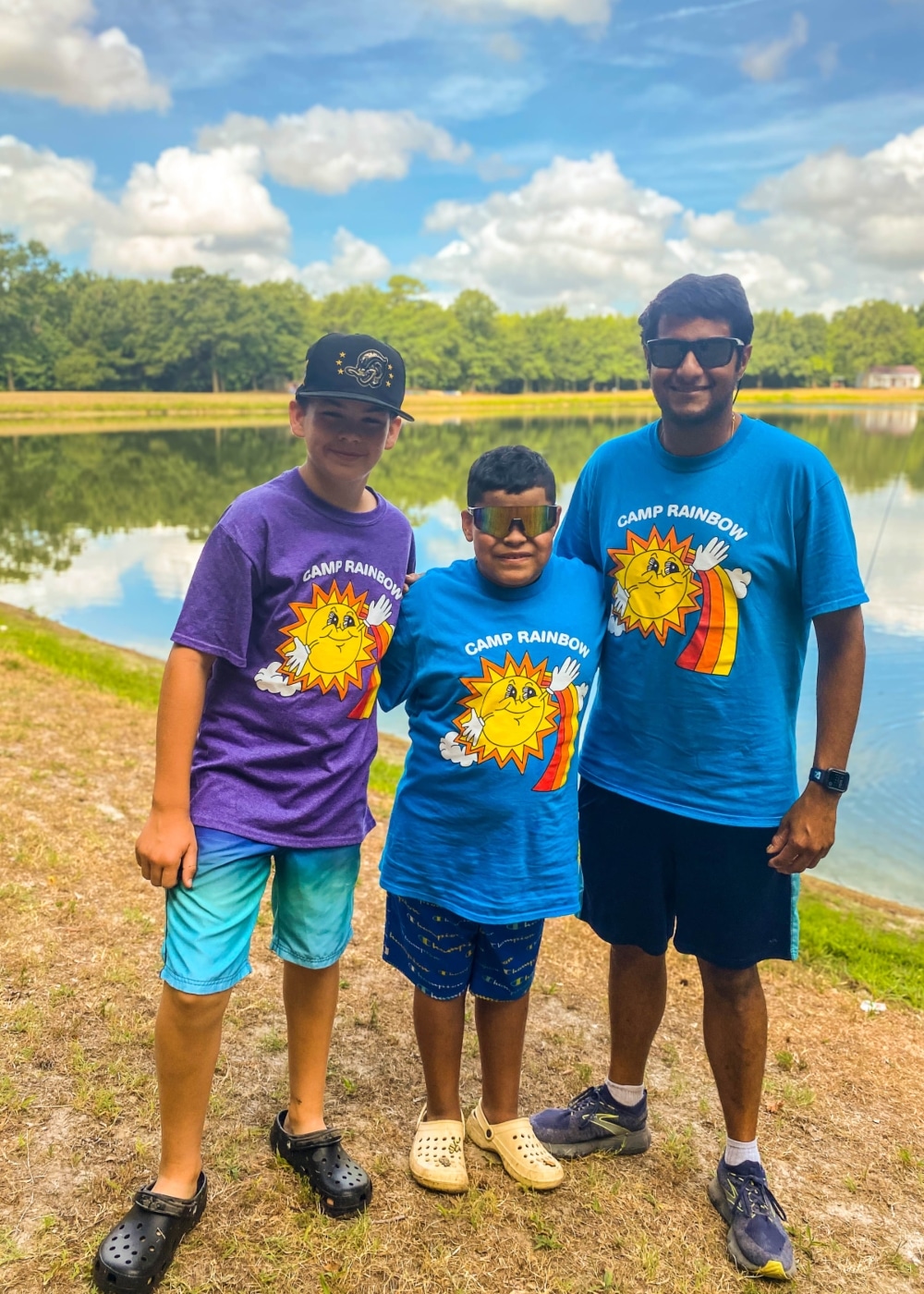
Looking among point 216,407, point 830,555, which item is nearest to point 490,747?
point 830,555

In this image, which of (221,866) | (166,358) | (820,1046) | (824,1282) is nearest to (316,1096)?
(221,866)

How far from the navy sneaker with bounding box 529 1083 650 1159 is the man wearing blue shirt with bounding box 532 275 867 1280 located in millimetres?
299

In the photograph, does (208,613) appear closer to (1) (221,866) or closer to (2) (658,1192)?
(1) (221,866)

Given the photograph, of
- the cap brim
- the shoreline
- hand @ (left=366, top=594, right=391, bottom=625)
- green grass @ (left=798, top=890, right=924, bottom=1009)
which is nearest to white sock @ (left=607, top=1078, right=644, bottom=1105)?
hand @ (left=366, top=594, right=391, bottom=625)

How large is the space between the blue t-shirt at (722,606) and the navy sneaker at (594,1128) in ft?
3.65

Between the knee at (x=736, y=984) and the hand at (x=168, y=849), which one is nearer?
the hand at (x=168, y=849)

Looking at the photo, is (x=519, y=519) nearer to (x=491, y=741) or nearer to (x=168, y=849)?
(x=491, y=741)

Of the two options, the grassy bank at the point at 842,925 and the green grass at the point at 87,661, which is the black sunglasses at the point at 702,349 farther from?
the green grass at the point at 87,661

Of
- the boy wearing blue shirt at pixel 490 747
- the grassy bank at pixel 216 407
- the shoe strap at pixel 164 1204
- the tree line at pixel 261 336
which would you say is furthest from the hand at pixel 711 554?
the tree line at pixel 261 336

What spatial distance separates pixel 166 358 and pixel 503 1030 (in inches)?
3152

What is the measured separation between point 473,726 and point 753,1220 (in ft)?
5.19

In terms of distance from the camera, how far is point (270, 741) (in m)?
2.51

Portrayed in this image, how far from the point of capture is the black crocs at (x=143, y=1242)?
2.35m

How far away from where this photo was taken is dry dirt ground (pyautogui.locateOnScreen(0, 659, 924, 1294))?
2.55 m
